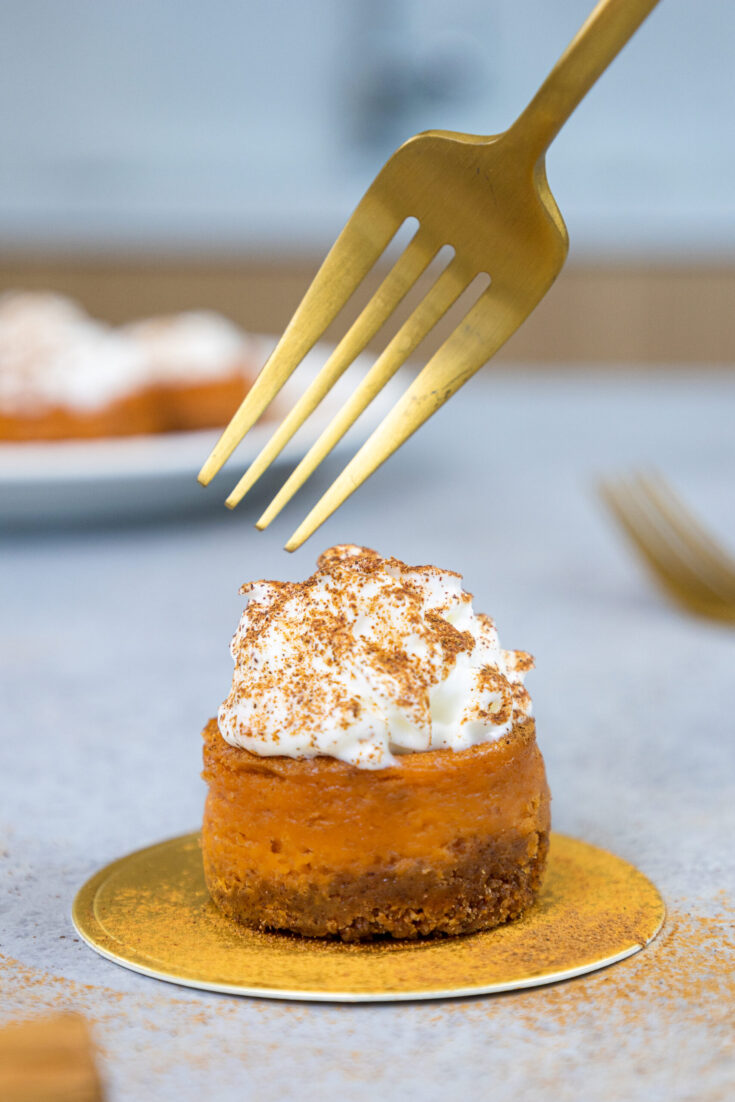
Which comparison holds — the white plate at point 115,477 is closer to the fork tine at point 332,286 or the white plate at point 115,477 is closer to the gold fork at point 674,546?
the gold fork at point 674,546

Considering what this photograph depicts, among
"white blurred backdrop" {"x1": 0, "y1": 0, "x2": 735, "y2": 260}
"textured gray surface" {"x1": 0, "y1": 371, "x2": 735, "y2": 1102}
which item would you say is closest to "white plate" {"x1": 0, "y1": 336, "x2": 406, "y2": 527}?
"textured gray surface" {"x1": 0, "y1": 371, "x2": 735, "y2": 1102}

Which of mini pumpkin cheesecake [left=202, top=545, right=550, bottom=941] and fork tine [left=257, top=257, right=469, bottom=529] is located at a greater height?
fork tine [left=257, top=257, right=469, bottom=529]

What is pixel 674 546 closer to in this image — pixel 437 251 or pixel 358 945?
pixel 437 251

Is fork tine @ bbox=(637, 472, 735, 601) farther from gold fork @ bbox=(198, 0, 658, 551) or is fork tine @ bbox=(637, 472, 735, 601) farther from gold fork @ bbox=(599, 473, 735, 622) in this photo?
gold fork @ bbox=(198, 0, 658, 551)

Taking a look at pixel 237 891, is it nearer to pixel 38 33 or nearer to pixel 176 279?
pixel 176 279

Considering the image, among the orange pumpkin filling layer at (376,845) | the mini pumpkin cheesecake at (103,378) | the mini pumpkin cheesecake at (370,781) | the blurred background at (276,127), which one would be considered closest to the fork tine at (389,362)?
the mini pumpkin cheesecake at (370,781)

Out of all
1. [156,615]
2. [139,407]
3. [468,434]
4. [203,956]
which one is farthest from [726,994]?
[468,434]
